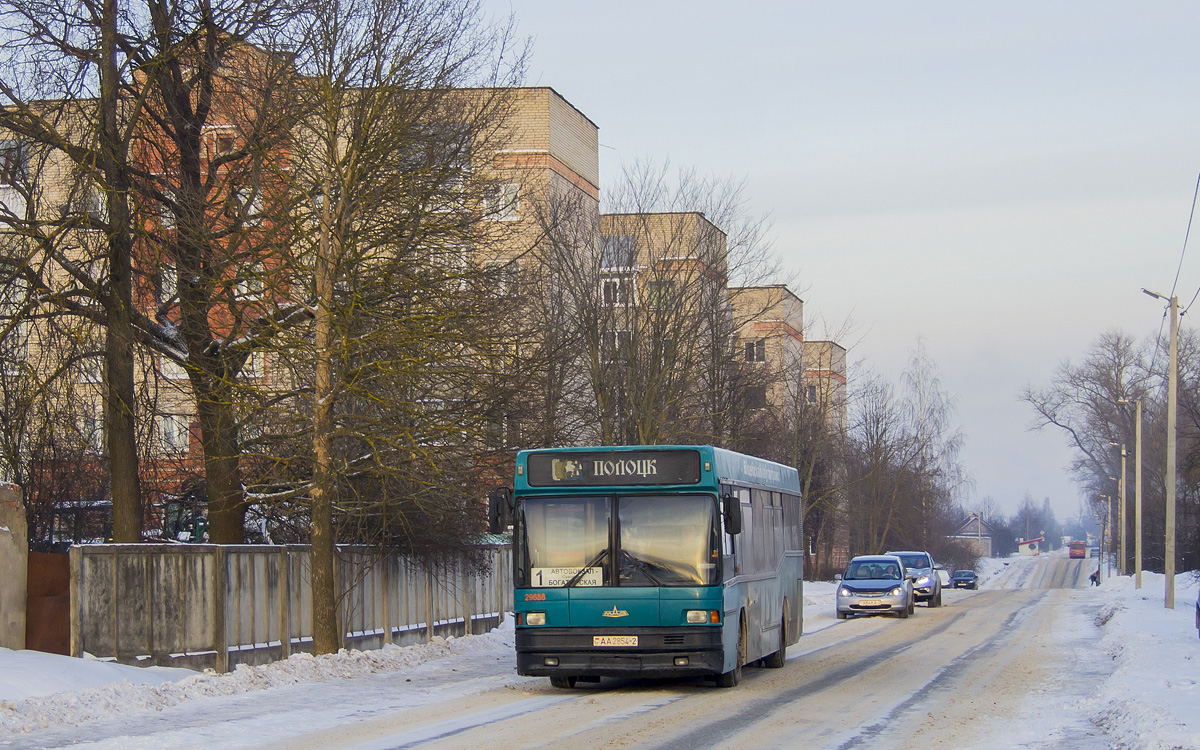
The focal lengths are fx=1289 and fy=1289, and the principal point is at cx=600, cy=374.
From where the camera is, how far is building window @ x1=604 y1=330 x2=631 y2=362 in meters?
32.3

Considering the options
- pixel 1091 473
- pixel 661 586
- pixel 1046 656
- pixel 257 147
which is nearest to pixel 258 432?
pixel 257 147

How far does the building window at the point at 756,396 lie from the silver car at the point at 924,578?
6792 millimetres

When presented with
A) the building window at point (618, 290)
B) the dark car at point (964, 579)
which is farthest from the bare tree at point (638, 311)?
the dark car at point (964, 579)

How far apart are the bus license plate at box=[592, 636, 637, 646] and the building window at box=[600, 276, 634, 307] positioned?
1766 centimetres

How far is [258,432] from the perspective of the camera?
778 inches

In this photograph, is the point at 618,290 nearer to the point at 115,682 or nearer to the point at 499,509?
the point at 499,509

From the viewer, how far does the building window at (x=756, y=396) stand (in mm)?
38691

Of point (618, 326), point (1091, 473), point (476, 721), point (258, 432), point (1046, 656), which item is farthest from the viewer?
point (1091, 473)

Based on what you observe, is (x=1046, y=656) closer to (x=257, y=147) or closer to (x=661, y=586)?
(x=661, y=586)

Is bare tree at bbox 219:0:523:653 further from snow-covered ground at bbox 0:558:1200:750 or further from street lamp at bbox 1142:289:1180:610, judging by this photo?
street lamp at bbox 1142:289:1180:610

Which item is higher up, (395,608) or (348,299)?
(348,299)

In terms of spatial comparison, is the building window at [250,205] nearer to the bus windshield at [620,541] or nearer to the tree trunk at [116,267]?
the tree trunk at [116,267]

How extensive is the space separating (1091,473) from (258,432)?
302 feet

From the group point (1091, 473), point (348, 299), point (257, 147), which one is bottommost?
point (1091, 473)
